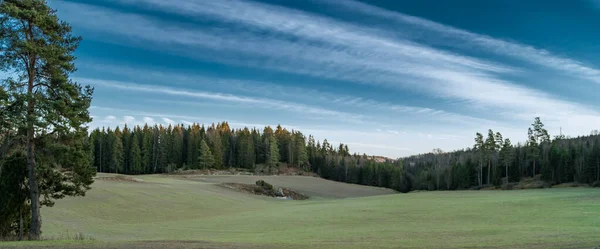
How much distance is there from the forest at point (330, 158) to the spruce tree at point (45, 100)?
7878 cm

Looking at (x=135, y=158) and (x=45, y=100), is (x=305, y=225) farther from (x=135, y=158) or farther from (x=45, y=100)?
(x=135, y=158)

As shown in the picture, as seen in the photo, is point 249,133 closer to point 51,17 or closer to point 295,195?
point 295,195

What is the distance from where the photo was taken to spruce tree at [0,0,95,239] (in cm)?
2058

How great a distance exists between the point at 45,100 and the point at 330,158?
126599 mm

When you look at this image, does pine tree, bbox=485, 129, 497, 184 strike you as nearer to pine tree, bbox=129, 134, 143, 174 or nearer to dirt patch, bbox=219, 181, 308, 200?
dirt patch, bbox=219, 181, 308, 200

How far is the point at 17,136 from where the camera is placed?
20.6m

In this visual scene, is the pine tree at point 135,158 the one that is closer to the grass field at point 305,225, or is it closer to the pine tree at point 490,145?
the grass field at point 305,225

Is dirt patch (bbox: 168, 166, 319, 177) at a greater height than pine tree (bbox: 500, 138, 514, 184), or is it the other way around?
pine tree (bbox: 500, 138, 514, 184)

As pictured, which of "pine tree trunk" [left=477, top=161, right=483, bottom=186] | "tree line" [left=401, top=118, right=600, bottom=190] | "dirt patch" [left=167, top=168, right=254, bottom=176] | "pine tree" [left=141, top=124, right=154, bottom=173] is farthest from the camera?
"pine tree" [left=141, top=124, right=154, bottom=173]

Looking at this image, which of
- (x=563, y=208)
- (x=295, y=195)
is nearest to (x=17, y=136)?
(x=563, y=208)

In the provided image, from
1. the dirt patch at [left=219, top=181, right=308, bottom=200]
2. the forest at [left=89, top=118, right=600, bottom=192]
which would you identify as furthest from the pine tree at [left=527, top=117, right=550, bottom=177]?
the dirt patch at [left=219, top=181, right=308, bottom=200]

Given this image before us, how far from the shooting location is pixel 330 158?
14488 cm

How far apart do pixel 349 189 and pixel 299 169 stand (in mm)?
41038

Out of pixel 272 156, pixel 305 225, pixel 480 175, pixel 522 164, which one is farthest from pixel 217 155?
pixel 305 225
